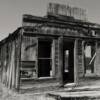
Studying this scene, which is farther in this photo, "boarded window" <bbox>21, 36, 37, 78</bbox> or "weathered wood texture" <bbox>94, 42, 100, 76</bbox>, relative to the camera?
"weathered wood texture" <bbox>94, 42, 100, 76</bbox>

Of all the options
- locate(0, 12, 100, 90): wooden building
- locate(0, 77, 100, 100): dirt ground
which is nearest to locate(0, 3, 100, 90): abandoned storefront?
locate(0, 12, 100, 90): wooden building

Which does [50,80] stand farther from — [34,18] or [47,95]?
[34,18]

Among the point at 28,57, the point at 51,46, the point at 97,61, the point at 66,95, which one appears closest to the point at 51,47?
the point at 51,46

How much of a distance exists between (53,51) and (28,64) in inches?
67.6

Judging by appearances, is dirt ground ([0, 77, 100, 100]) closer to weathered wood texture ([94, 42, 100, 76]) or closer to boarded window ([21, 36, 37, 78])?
weathered wood texture ([94, 42, 100, 76])

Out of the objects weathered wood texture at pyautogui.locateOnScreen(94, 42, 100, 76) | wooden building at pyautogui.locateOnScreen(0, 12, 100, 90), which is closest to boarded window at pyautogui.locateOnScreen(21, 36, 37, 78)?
wooden building at pyautogui.locateOnScreen(0, 12, 100, 90)

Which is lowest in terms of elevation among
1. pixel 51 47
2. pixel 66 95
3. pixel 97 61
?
pixel 66 95

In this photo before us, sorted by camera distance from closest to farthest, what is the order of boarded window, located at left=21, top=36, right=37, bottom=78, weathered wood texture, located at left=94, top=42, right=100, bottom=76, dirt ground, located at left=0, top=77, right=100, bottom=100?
1. dirt ground, located at left=0, top=77, right=100, bottom=100
2. boarded window, located at left=21, top=36, right=37, bottom=78
3. weathered wood texture, located at left=94, top=42, right=100, bottom=76

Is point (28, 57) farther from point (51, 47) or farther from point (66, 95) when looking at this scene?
point (66, 95)

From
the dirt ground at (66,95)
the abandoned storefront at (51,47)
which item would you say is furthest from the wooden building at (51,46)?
the dirt ground at (66,95)

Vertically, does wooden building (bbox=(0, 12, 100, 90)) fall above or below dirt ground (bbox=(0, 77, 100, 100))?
above

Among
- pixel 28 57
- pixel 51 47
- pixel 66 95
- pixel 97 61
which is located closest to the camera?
pixel 66 95

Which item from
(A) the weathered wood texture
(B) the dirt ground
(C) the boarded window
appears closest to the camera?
(B) the dirt ground

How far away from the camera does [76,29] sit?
1074 centimetres
